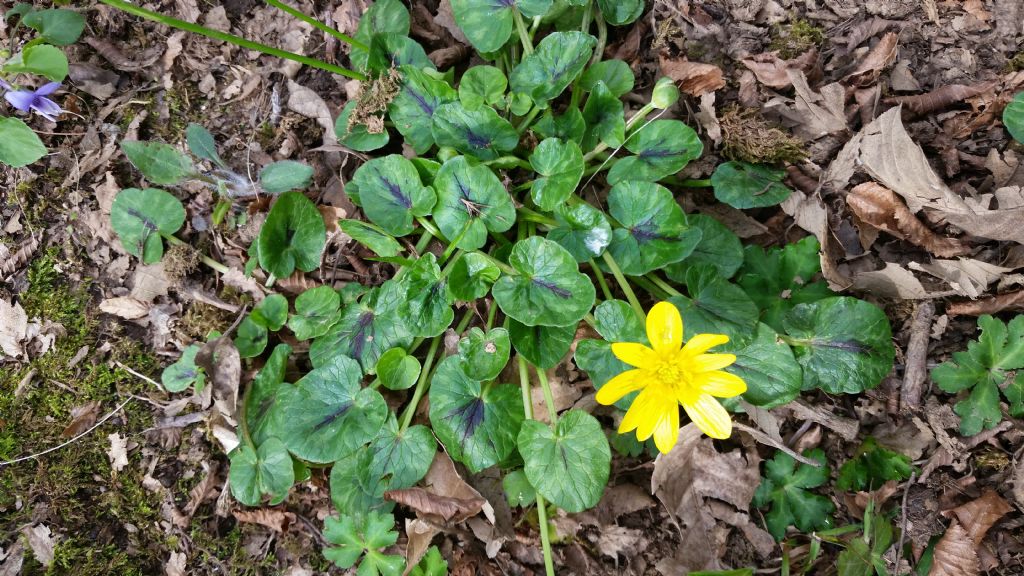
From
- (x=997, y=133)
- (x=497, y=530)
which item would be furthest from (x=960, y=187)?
(x=497, y=530)

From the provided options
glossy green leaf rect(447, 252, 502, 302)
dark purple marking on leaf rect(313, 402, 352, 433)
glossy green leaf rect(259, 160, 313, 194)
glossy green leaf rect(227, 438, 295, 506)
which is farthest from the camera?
glossy green leaf rect(259, 160, 313, 194)

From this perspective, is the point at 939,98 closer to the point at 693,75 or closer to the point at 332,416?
the point at 693,75

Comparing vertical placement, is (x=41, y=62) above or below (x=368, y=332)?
above

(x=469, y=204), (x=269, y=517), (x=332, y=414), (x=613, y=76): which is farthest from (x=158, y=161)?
(x=613, y=76)

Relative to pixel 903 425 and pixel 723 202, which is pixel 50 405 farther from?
pixel 903 425

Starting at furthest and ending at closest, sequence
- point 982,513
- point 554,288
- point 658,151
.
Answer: point 658,151
point 982,513
point 554,288

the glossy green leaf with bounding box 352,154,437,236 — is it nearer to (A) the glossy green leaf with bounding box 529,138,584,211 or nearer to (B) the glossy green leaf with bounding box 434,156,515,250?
(B) the glossy green leaf with bounding box 434,156,515,250

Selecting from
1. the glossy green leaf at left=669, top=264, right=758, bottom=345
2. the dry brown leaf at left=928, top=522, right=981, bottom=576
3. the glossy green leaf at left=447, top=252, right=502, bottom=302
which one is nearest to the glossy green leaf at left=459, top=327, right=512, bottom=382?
the glossy green leaf at left=447, top=252, right=502, bottom=302
